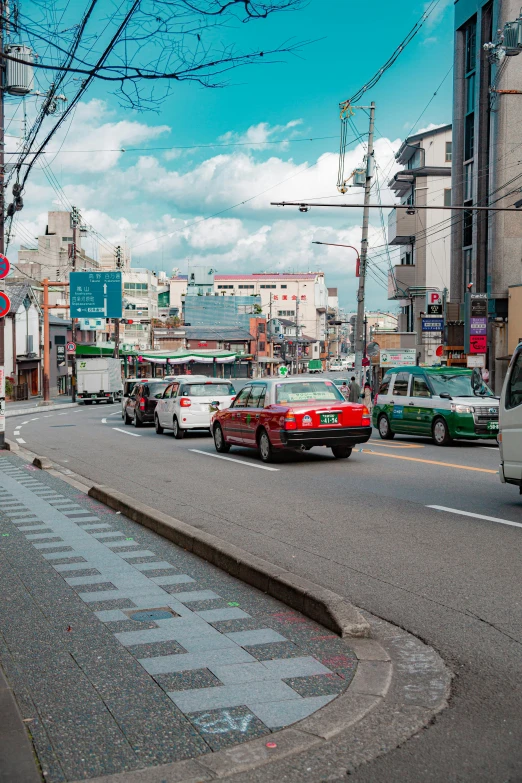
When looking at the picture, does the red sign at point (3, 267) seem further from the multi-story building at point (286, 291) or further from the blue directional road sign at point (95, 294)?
the multi-story building at point (286, 291)

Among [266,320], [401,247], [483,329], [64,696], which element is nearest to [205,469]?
[64,696]

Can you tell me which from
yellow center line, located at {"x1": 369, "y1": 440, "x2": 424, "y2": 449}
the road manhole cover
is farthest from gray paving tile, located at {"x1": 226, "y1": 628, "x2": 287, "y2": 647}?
yellow center line, located at {"x1": 369, "y1": 440, "x2": 424, "y2": 449}

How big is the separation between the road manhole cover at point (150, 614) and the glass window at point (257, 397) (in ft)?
36.0

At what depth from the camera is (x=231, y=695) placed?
14.2ft

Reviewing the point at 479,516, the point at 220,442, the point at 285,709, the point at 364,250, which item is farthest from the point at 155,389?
the point at 285,709

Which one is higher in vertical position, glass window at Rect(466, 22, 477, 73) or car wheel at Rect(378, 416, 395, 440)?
glass window at Rect(466, 22, 477, 73)

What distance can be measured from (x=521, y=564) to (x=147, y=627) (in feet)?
11.5

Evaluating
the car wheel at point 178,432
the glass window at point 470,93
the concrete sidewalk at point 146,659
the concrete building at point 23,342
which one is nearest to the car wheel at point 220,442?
the car wheel at point 178,432

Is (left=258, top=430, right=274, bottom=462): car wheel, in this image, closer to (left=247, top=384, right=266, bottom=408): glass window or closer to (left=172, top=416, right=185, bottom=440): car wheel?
(left=247, top=384, right=266, bottom=408): glass window

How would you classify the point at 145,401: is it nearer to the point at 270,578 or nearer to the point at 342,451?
the point at 342,451

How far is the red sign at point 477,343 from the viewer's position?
3722 centimetres

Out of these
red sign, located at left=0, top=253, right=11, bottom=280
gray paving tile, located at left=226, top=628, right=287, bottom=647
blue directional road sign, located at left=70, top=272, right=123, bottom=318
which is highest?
blue directional road sign, located at left=70, top=272, right=123, bottom=318

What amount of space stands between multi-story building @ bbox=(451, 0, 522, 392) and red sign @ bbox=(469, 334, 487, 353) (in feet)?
5.80

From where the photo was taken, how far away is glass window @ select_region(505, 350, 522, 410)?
10.1 m
